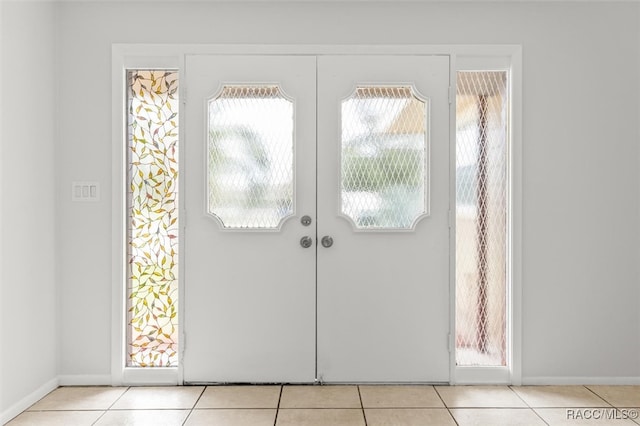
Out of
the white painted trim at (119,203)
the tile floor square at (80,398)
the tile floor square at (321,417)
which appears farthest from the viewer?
the white painted trim at (119,203)

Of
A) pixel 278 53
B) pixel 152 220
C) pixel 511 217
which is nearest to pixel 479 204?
pixel 511 217

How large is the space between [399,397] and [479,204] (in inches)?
47.3

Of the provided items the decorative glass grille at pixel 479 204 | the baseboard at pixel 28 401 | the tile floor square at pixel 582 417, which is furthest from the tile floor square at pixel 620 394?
the baseboard at pixel 28 401

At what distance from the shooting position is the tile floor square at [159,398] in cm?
248

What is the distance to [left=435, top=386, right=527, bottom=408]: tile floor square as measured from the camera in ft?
8.22

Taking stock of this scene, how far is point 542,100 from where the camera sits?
108 inches

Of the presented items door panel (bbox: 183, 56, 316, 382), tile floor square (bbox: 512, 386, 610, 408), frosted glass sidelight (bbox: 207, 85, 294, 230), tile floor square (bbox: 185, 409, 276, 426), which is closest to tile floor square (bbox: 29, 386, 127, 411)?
door panel (bbox: 183, 56, 316, 382)

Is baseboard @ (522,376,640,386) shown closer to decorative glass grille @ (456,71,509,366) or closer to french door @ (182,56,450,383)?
decorative glass grille @ (456,71,509,366)

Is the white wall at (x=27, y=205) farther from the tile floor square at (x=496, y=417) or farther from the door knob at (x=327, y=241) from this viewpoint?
the tile floor square at (x=496, y=417)

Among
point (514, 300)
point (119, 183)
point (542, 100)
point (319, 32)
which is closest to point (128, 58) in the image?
point (119, 183)

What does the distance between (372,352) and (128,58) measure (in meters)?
2.24

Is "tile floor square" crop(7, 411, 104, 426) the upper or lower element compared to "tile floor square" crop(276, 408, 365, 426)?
lower

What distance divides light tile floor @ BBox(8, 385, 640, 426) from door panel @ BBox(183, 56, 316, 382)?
20cm

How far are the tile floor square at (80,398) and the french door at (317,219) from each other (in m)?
0.42
